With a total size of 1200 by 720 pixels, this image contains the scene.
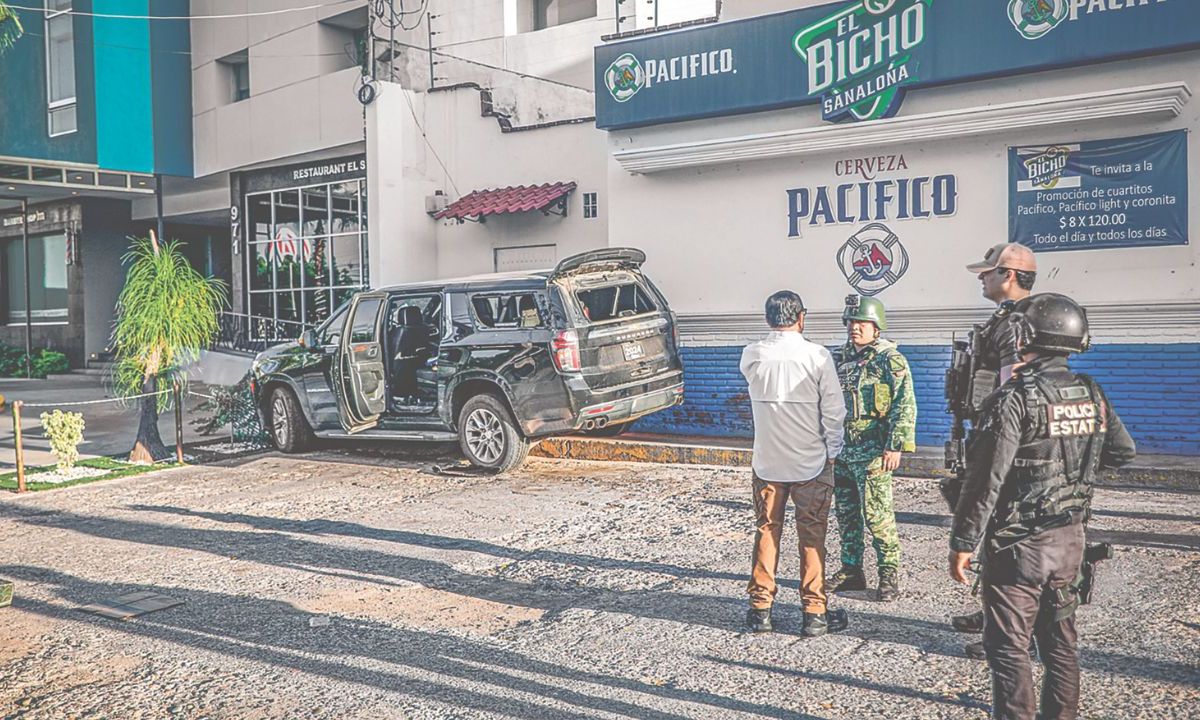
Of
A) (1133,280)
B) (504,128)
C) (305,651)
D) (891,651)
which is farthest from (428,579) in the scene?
(504,128)

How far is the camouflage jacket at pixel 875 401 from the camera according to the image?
18.4ft

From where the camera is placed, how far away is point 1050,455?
141 inches

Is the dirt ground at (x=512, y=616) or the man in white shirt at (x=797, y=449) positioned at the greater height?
the man in white shirt at (x=797, y=449)

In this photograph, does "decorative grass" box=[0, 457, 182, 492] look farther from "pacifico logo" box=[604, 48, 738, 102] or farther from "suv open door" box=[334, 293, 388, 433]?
"pacifico logo" box=[604, 48, 738, 102]

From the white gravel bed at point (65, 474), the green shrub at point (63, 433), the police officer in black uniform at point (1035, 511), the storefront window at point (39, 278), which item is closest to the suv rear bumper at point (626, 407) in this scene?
the white gravel bed at point (65, 474)

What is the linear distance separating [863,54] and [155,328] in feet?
27.3

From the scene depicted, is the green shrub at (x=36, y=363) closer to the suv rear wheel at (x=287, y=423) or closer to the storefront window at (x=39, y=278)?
the storefront window at (x=39, y=278)

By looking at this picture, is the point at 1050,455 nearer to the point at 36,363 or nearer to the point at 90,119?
the point at 90,119

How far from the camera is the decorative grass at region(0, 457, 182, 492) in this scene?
35.3 ft

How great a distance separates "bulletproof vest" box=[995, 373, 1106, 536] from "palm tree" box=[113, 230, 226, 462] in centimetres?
1022

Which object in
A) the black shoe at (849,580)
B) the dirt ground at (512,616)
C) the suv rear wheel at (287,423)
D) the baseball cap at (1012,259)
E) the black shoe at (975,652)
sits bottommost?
the dirt ground at (512,616)

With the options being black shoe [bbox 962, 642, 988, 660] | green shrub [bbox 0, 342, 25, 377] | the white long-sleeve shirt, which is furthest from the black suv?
green shrub [bbox 0, 342, 25, 377]

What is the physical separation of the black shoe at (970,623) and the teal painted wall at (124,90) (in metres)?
20.8

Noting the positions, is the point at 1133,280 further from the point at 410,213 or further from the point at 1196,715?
the point at 410,213
